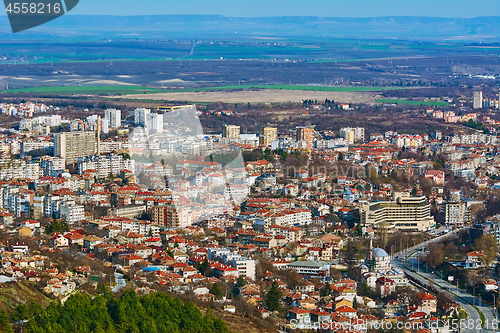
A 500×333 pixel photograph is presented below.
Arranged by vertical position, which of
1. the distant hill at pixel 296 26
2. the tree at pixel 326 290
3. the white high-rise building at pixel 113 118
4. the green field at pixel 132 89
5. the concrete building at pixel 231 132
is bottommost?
the tree at pixel 326 290

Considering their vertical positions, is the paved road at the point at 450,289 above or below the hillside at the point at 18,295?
below

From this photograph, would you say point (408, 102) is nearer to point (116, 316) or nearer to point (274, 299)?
point (274, 299)

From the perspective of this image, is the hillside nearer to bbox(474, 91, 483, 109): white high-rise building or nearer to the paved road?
the paved road

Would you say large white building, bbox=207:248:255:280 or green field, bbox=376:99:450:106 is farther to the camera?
green field, bbox=376:99:450:106

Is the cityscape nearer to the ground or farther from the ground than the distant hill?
nearer to the ground

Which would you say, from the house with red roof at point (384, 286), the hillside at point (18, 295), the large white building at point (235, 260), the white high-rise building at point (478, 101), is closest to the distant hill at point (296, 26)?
the white high-rise building at point (478, 101)

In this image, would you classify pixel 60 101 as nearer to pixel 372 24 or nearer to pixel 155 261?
pixel 155 261

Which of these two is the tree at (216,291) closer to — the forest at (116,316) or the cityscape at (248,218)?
the cityscape at (248,218)

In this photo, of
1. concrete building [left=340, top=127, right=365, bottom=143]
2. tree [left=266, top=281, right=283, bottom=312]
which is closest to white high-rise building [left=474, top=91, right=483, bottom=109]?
concrete building [left=340, top=127, right=365, bottom=143]
